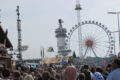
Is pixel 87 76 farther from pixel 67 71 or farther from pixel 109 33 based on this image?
pixel 109 33

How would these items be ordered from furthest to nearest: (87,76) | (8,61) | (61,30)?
(61,30), (8,61), (87,76)

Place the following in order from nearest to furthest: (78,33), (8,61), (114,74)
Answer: (114,74) < (8,61) < (78,33)

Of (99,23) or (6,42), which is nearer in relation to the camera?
(6,42)

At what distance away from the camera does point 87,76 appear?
381 inches

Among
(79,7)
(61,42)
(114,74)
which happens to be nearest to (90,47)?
(79,7)

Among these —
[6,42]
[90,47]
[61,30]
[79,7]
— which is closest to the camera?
[6,42]

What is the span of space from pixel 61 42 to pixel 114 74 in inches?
5010

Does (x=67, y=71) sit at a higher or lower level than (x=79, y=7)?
lower

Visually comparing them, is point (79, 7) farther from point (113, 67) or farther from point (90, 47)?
point (113, 67)

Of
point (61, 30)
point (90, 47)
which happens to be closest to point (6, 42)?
point (90, 47)

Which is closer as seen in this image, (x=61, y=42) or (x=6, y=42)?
(x=6, y=42)

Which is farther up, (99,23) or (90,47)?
(99,23)

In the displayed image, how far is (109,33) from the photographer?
203 ft

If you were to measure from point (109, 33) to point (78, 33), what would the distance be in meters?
10.4
